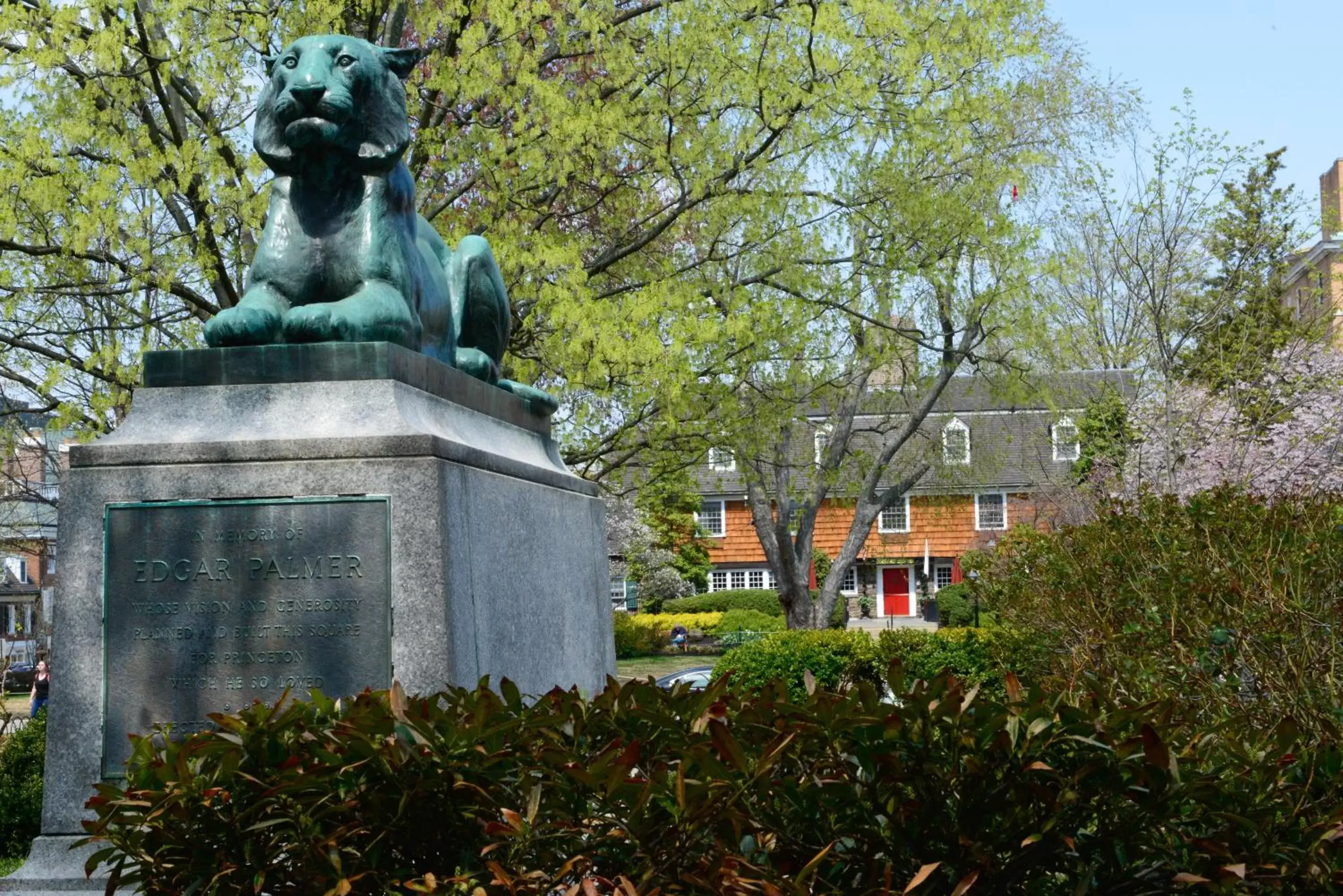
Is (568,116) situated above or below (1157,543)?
above

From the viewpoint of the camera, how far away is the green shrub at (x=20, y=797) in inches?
364

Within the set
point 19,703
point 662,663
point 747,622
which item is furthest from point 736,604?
point 19,703

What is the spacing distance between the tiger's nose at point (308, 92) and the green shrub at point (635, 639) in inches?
1215

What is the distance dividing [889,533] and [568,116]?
4190cm

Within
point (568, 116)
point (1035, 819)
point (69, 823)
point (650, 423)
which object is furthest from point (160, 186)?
point (1035, 819)

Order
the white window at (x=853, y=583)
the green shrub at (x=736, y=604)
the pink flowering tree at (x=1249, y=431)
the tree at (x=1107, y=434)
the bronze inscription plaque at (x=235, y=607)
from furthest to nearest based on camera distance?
the white window at (x=853, y=583) → the green shrub at (x=736, y=604) → the tree at (x=1107, y=434) → the pink flowering tree at (x=1249, y=431) → the bronze inscription plaque at (x=235, y=607)

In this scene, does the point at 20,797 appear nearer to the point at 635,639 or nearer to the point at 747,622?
the point at 635,639

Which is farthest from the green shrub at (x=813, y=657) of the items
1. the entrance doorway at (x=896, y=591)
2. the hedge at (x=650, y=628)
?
the entrance doorway at (x=896, y=591)

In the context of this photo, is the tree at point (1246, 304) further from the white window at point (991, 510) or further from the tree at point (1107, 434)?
the white window at point (991, 510)

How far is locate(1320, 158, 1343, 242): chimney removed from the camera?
38.1 meters

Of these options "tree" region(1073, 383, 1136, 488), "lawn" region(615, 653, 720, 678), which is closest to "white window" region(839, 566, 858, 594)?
"lawn" region(615, 653, 720, 678)

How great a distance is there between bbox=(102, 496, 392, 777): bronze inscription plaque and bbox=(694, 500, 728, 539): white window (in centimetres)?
4821

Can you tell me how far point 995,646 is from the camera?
15.5 meters

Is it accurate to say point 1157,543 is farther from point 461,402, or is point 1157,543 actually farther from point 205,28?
point 205,28
